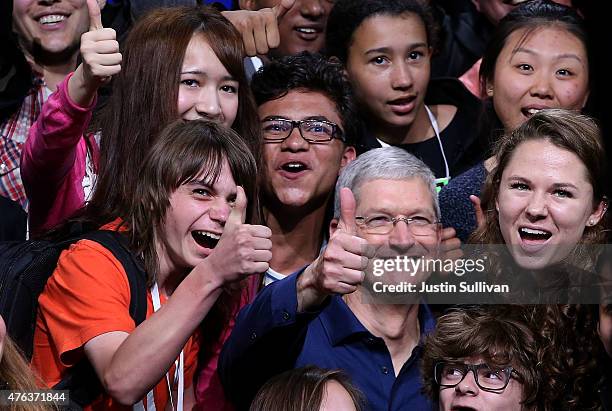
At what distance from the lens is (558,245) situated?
2.94m

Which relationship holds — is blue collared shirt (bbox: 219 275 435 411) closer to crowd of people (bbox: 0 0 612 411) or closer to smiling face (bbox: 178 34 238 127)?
crowd of people (bbox: 0 0 612 411)

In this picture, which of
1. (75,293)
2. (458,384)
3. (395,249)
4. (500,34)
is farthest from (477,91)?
(75,293)

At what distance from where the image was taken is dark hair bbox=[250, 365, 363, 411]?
2521 millimetres

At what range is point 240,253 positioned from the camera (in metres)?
2.32

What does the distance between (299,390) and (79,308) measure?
0.50 metres

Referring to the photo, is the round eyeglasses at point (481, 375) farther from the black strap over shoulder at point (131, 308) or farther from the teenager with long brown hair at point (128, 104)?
the teenager with long brown hair at point (128, 104)

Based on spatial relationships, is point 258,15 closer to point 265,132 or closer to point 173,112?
point 265,132

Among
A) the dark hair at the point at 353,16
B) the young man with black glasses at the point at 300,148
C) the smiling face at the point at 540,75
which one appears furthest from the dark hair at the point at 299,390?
the dark hair at the point at 353,16

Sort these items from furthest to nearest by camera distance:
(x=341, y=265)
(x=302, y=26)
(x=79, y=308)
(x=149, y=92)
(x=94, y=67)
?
1. (x=302, y=26)
2. (x=149, y=92)
3. (x=94, y=67)
4. (x=79, y=308)
5. (x=341, y=265)

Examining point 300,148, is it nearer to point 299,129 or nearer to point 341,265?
point 299,129

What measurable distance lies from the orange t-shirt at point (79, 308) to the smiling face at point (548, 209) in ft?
3.11

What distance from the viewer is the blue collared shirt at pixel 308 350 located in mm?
2510

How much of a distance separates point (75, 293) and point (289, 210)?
1.08 meters

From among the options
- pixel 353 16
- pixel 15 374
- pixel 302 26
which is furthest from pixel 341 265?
pixel 302 26
